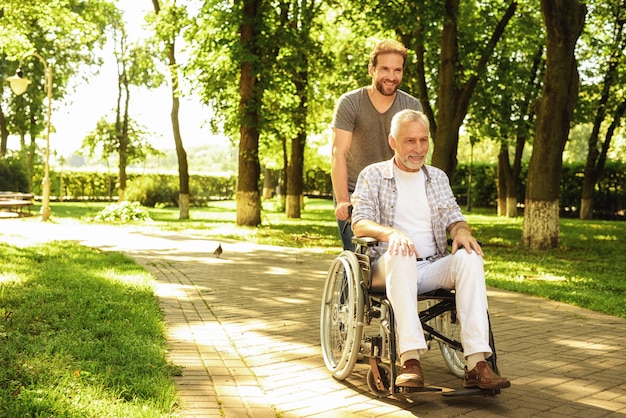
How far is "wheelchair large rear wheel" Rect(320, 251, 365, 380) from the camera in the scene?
445 cm

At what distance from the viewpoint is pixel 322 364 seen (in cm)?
515

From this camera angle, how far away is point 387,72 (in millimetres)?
5070

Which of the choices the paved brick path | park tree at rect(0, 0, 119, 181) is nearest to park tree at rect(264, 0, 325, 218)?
park tree at rect(0, 0, 119, 181)

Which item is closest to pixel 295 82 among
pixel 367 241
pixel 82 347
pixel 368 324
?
pixel 82 347

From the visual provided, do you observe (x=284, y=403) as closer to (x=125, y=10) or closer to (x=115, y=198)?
(x=125, y=10)

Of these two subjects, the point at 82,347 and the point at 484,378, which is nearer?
the point at 484,378


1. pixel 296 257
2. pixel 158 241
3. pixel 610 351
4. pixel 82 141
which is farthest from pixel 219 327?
pixel 82 141

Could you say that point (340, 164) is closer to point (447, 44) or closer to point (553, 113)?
point (553, 113)

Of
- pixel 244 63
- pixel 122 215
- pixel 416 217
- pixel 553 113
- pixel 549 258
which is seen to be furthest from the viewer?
pixel 122 215

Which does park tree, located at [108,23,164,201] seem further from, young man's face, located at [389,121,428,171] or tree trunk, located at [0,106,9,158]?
young man's face, located at [389,121,428,171]

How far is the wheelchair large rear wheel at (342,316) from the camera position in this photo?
4.45 meters

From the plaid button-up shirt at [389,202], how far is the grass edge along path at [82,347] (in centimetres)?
149

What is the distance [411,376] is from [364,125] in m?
1.97

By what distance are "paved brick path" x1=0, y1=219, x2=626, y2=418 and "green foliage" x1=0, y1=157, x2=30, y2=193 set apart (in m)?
26.0
